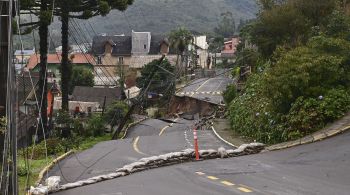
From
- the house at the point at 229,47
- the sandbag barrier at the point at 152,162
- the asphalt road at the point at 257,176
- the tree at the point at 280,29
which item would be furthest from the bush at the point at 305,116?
the house at the point at 229,47

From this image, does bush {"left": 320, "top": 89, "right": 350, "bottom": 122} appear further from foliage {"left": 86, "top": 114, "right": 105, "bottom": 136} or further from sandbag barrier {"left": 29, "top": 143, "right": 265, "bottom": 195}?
foliage {"left": 86, "top": 114, "right": 105, "bottom": 136}

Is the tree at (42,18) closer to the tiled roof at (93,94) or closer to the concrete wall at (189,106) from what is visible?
the concrete wall at (189,106)

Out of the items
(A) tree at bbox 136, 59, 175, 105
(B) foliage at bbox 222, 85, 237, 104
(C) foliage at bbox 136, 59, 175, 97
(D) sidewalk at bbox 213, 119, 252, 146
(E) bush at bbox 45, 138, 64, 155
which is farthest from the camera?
(C) foliage at bbox 136, 59, 175, 97

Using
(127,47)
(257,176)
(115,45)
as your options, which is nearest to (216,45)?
(127,47)

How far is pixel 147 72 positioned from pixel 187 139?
51.6 meters

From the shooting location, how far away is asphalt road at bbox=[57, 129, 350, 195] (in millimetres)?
13039

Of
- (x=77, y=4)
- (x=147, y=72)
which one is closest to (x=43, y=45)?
(x=77, y=4)

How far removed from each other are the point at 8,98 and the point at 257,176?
22.0 ft

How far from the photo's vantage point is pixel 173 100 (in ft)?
202

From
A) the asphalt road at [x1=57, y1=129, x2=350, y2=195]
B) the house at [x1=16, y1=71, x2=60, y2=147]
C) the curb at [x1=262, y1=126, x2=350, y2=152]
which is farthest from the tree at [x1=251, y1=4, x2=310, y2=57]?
the house at [x1=16, y1=71, x2=60, y2=147]

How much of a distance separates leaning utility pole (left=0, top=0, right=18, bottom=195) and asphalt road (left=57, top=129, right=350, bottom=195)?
11.2 ft

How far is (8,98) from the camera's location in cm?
1093

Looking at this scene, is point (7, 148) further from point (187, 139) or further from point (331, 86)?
point (187, 139)

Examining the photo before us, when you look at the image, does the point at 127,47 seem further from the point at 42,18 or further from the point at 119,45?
the point at 42,18
